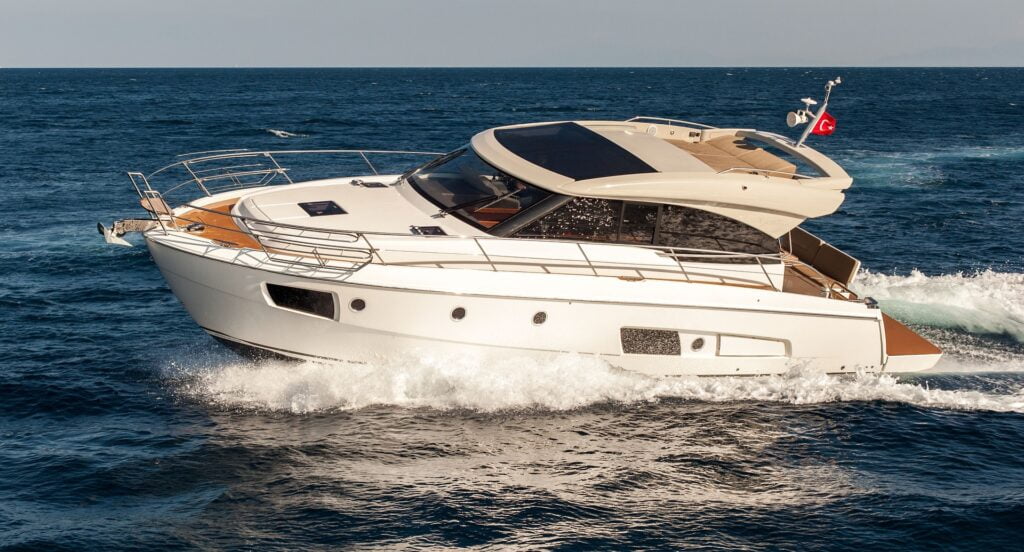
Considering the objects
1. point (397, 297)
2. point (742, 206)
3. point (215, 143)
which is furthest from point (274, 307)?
point (215, 143)

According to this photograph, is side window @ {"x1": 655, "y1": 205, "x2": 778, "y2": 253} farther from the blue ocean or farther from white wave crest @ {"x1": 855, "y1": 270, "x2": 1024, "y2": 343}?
white wave crest @ {"x1": 855, "y1": 270, "x2": 1024, "y2": 343}

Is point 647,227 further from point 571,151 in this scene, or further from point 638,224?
point 571,151

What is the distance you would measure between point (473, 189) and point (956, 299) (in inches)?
348

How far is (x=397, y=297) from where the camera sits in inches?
388

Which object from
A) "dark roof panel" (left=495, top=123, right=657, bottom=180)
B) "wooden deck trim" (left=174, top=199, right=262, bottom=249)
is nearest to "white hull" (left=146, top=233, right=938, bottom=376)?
"wooden deck trim" (left=174, top=199, right=262, bottom=249)

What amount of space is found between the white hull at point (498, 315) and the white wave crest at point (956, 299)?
4121mm

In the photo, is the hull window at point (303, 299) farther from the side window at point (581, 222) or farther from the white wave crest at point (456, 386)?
the side window at point (581, 222)

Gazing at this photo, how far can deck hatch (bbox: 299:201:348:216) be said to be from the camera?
11.1 metres

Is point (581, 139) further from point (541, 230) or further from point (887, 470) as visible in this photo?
point (887, 470)

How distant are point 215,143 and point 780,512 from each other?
36.8 m

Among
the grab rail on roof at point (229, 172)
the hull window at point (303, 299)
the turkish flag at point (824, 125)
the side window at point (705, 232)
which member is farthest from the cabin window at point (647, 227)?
the grab rail on roof at point (229, 172)

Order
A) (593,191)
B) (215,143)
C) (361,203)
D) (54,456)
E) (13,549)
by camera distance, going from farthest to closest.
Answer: (215,143) < (361,203) < (593,191) < (54,456) < (13,549)

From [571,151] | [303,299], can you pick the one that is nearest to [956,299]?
[571,151]

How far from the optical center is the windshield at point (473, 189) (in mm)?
10844
